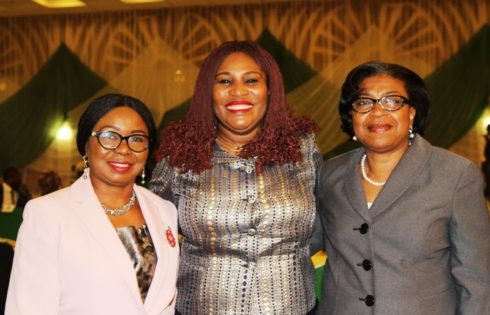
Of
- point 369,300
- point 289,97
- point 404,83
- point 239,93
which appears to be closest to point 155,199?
point 239,93

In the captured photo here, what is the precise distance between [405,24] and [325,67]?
1469mm

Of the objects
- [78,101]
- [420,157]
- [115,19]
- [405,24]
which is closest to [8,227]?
[420,157]

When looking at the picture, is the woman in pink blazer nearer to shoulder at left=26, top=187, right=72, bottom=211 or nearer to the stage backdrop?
shoulder at left=26, top=187, right=72, bottom=211

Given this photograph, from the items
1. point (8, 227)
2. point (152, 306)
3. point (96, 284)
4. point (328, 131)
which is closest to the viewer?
point (96, 284)

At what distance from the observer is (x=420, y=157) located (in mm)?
2230

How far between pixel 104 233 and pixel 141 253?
0.55 feet

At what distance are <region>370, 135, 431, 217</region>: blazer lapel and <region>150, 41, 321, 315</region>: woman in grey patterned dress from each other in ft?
1.15

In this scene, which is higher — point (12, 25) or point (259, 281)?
point (12, 25)

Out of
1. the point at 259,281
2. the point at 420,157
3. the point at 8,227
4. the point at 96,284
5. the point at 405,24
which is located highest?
the point at 405,24

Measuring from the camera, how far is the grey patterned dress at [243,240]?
234cm

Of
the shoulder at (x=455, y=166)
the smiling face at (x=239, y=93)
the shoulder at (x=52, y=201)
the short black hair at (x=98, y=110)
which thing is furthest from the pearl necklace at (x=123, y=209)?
the shoulder at (x=455, y=166)

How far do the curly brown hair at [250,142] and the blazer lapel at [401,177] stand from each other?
47 cm

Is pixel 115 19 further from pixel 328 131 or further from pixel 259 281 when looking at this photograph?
pixel 259 281

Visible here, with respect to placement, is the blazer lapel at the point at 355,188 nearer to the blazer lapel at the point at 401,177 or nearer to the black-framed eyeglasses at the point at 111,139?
the blazer lapel at the point at 401,177
